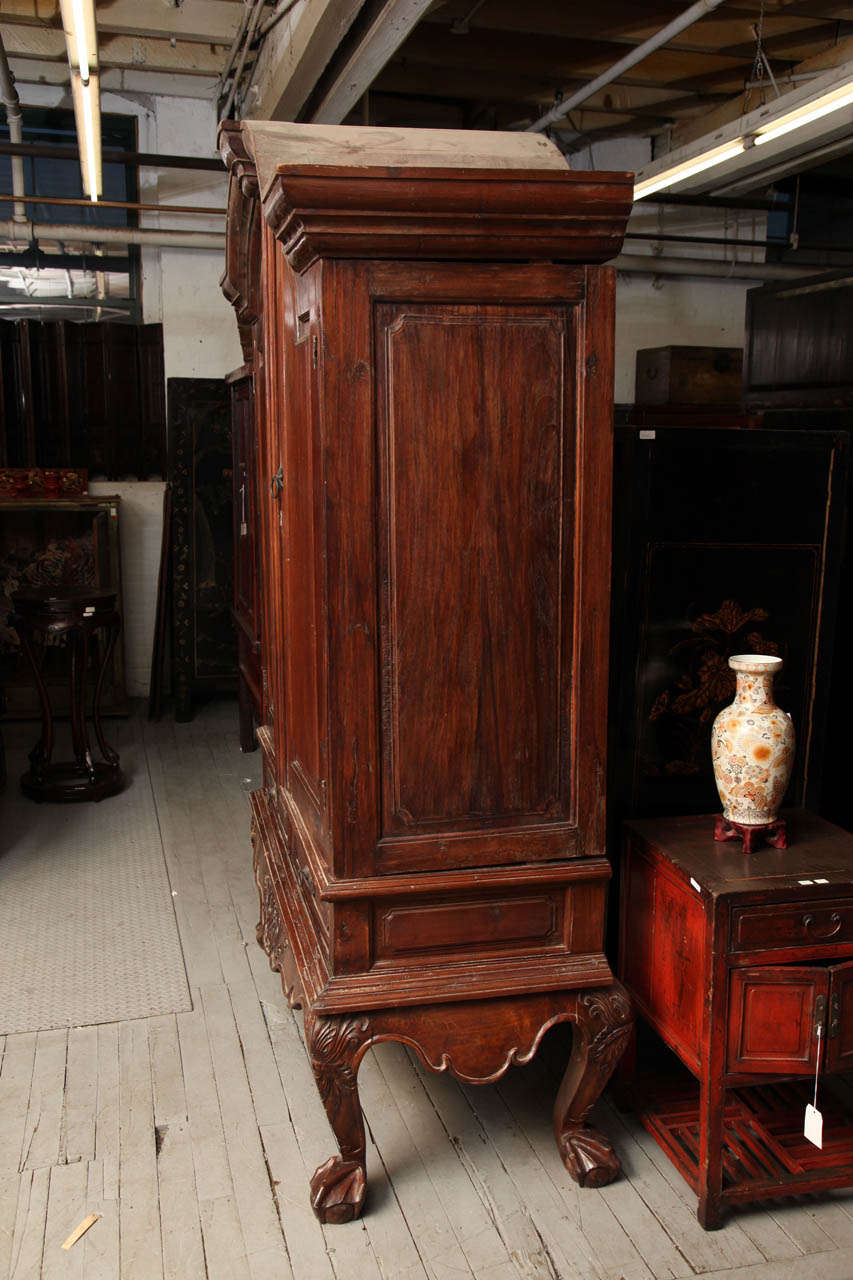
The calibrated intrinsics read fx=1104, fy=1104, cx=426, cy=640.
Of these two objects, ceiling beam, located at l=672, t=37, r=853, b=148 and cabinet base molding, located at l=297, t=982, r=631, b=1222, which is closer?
cabinet base molding, located at l=297, t=982, r=631, b=1222

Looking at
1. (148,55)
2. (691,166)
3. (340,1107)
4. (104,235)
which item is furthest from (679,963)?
(148,55)

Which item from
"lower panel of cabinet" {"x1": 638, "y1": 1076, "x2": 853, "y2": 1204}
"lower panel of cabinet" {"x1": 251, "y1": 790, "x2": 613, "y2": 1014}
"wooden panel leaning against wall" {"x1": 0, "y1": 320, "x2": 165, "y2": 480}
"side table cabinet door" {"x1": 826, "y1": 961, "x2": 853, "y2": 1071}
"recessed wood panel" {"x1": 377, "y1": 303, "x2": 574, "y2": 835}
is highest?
"wooden panel leaning against wall" {"x1": 0, "y1": 320, "x2": 165, "y2": 480}

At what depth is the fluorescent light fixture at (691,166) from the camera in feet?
15.6

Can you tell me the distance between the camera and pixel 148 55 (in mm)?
5723

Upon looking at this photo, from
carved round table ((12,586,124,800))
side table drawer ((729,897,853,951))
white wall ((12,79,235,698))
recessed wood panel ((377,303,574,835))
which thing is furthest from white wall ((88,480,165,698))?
side table drawer ((729,897,853,951))

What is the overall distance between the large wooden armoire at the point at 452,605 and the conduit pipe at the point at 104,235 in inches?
161

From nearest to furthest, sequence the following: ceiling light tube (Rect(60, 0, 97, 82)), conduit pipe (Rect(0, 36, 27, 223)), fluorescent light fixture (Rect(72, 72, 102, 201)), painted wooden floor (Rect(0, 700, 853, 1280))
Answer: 1. painted wooden floor (Rect(0, 700, 853, 1280))
2. ceiling light tube (Rect(60, 0, 97, 82))
3. fluorescent light fixture (Rect(72, 72, 102, 201))
4. conduit pipe (Rect(0, 36, 27, 223))

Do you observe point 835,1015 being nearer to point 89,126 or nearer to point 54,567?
point 89,126

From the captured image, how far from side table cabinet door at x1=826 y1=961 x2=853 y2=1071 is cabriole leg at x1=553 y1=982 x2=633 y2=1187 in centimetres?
38

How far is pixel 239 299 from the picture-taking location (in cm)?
357

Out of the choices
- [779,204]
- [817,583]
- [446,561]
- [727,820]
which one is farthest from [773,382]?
[779,204]

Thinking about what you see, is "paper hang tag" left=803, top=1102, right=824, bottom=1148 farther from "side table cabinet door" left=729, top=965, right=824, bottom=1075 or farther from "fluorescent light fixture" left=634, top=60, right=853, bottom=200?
Result: "fluorescent light fixture" left=634, top=60, right=853, bottom=200

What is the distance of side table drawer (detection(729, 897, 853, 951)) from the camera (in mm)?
2090

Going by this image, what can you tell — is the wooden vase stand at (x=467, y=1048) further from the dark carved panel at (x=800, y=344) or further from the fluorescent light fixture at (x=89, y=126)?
the fluorescent light fixture at (x=89, y=126)
